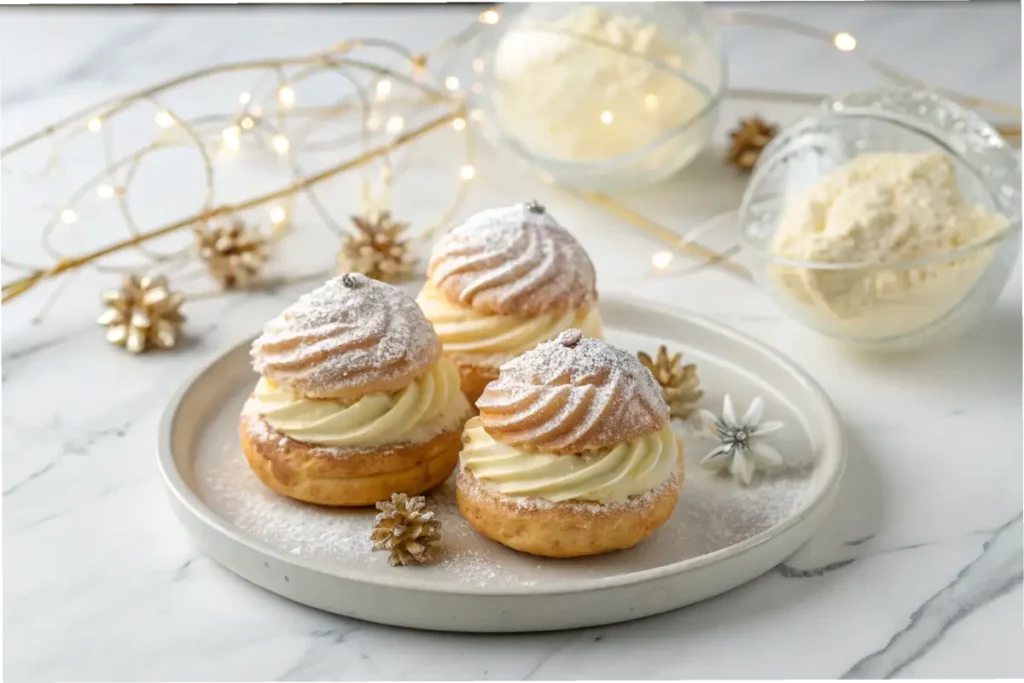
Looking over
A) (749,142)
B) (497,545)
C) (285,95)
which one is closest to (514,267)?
(497,545)

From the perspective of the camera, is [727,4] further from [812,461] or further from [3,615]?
[3,615]

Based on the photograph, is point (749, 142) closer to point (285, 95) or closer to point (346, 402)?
point (285, 95)

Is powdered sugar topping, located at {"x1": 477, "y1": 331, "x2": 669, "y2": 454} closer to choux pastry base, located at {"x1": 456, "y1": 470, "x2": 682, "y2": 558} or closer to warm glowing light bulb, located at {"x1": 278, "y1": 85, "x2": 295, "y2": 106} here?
choux pastry base, located at {"x1": 456, "y1": 470, "x2": 682, "y2": 558}

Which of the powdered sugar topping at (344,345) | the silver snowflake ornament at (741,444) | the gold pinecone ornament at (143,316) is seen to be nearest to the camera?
the powdered sugar topping at (344,345)

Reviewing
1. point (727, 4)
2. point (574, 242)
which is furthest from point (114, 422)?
point (727, 4)

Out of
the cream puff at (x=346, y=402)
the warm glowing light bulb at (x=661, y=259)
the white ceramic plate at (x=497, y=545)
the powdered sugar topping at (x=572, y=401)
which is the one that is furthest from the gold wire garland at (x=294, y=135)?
the powdered sugar topping at (x=572, y=401)

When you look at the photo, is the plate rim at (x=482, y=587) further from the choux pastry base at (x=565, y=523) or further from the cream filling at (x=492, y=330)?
the cream filling at (x=492, y=330)

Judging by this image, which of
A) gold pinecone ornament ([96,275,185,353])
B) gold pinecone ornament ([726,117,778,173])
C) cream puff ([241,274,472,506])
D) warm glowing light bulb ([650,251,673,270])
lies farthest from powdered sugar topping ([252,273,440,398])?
gold pinecone ornament ([726,117,778,173])
